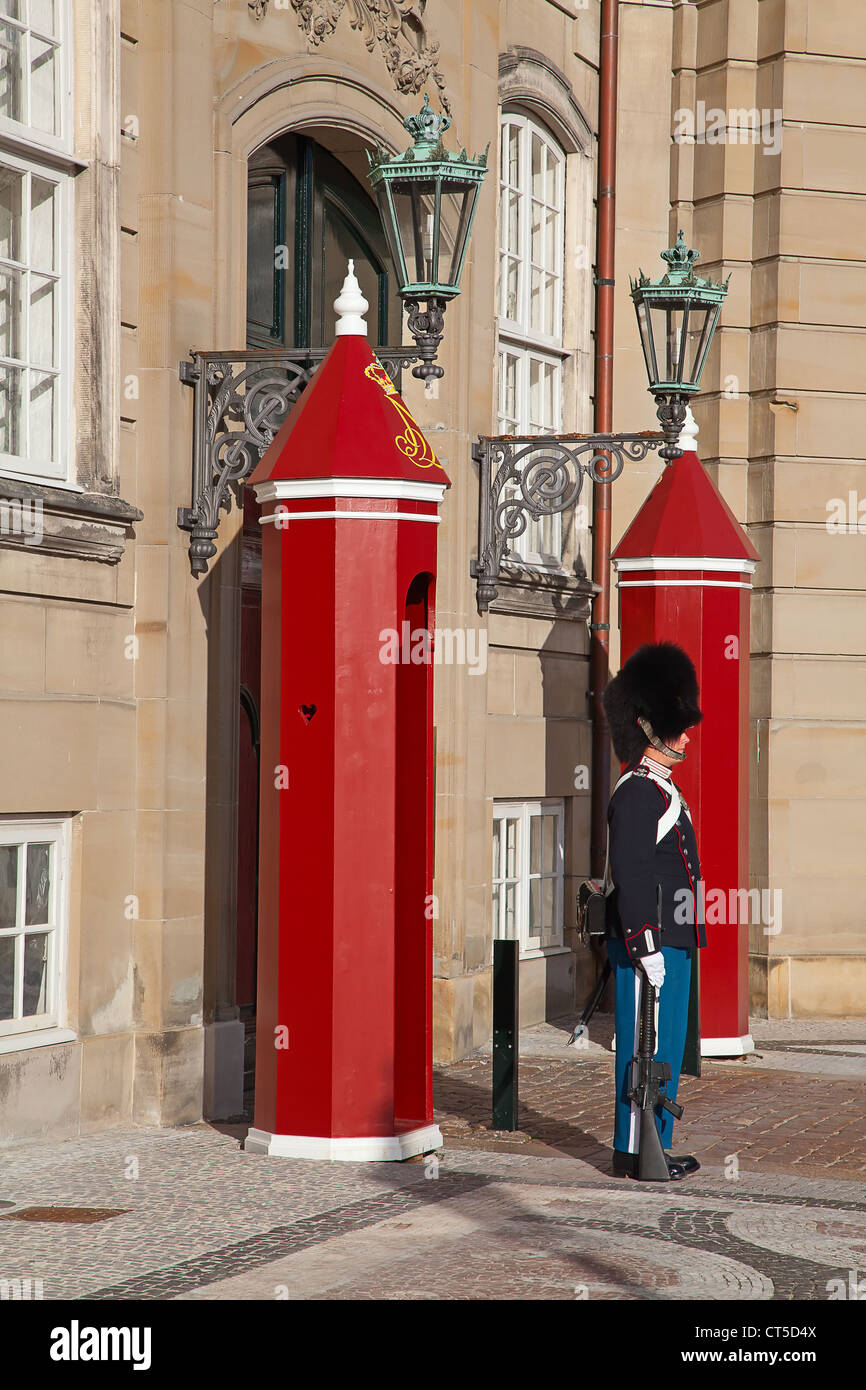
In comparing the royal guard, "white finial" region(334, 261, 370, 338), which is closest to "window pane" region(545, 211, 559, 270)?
"white finial" region(334, 261, 370, 338)

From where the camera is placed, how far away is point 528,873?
1200 cm

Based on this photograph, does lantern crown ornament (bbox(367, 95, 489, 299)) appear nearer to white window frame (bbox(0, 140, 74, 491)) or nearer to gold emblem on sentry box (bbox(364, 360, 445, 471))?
gold emblem on sentry box (bbox(364, 360, 445, 471))

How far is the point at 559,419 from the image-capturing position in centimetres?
1261

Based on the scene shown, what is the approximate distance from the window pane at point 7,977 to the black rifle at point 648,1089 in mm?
2590

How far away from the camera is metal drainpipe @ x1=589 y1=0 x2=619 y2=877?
12609 mm

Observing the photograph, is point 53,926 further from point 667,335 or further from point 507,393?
point 507,393

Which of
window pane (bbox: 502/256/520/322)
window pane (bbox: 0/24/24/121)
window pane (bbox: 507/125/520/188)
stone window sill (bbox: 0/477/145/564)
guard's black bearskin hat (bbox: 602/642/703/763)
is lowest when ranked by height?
guard's black bearskin hat (bbox: 602/642/703/763)

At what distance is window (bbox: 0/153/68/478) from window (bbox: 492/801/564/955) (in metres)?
4.66

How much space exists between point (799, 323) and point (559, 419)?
1842 millimetres

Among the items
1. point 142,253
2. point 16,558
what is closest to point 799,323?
point 142,253

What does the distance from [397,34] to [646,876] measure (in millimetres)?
5499

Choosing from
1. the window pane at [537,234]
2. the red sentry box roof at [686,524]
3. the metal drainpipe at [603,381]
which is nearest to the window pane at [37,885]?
the red sentry box roof at [686,524]

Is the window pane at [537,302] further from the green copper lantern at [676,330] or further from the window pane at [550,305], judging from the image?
the green copper lantern at [676,330]

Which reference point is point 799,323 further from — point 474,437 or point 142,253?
point 142,253
